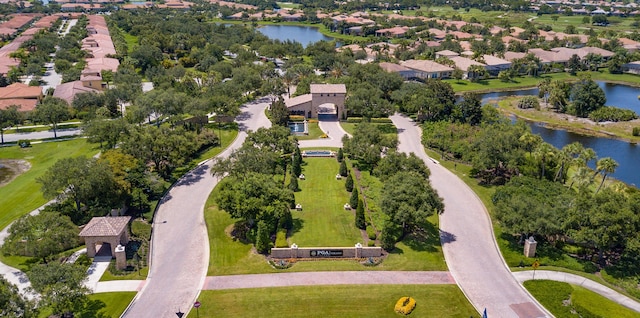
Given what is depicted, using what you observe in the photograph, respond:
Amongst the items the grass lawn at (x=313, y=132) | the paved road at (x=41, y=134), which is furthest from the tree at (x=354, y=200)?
the paved road at (x=41, y=134)

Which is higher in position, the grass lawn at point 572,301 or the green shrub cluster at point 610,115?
the green shrub cluster at point 610,115

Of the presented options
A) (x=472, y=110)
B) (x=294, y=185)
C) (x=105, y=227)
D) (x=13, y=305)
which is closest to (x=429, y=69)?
(x=472, y=110)

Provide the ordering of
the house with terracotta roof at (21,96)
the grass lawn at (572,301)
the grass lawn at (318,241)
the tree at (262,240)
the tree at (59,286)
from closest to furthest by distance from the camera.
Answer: the tree at (59,286) → the grass lawn at (572,301) → the grass lawn at (318,241) → the tree at (262,240) → the house with terracotta roof at (21,96)

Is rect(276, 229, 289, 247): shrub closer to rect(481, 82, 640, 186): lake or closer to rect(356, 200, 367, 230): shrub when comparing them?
rect(356, 200, 367, 230): shrub

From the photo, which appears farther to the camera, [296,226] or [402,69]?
A: [402,69]

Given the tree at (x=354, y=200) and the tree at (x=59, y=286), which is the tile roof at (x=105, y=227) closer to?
the tree at (x=59, y=286)

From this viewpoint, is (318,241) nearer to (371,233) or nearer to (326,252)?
(326,252)

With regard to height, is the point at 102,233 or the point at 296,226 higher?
the point at 102,233

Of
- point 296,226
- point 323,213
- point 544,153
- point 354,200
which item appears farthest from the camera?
point 544,153
